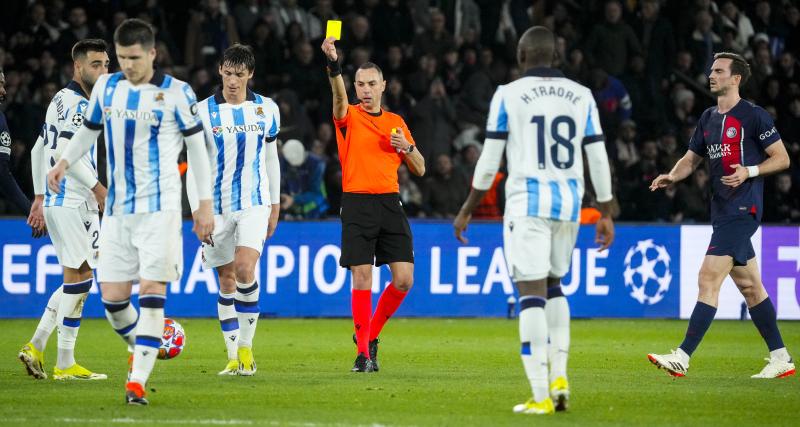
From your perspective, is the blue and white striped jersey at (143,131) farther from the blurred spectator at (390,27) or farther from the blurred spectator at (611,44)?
the blurred spectator at (611,44)

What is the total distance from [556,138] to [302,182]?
10416 mm

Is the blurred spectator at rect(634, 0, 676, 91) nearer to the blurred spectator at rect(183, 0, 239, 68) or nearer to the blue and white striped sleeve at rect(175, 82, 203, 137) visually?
the blurred spectator at rect(183, 0, 239, 68)

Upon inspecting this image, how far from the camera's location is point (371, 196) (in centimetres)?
1065

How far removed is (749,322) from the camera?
17047 millimetres

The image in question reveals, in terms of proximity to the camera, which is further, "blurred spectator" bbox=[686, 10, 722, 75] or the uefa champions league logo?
"blurred spectator" bbox=[686, 10, 722, 75]

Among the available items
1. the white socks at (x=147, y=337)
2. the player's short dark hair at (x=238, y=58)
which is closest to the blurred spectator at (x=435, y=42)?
the player's short dark hair at (x=238, y=58)

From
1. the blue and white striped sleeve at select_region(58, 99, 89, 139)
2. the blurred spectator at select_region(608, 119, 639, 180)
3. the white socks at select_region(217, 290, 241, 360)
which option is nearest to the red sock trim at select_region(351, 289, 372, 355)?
the white socks at select_region(217, 290, 241, 360)

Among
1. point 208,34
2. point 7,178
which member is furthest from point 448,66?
point 7,178

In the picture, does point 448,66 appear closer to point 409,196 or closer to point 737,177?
point 409,196

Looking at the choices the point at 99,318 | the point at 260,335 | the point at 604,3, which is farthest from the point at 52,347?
the point at 604,3

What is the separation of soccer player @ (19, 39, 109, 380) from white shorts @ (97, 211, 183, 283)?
5.25 ft

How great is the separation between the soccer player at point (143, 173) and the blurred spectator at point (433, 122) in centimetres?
1144

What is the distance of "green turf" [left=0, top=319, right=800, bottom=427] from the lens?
756cm

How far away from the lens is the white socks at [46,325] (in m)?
9.73
